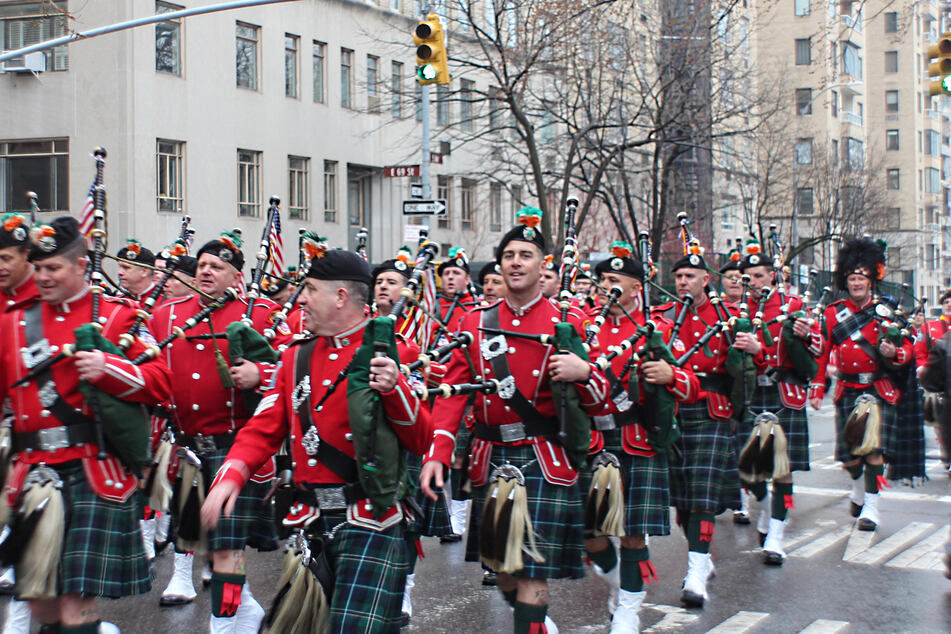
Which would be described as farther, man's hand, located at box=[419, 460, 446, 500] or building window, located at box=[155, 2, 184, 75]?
building window, located at box=[155, 2, 184, 75]

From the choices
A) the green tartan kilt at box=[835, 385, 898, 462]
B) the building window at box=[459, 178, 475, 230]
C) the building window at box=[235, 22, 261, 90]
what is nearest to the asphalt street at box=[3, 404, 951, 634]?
the green tartan kilt at box=[835, 385, 898, 462]

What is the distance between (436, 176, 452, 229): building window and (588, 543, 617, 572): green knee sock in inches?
1003

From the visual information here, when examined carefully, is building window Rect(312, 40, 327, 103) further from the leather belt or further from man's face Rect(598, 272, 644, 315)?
the leather belt

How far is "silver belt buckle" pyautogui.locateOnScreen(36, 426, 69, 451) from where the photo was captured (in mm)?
4875

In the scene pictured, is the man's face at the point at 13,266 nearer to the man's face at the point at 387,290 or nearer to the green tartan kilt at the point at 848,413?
the man's face at the point at 387,290


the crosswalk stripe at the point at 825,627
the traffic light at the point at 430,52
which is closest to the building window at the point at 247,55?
the traffic light at the point at 430,52

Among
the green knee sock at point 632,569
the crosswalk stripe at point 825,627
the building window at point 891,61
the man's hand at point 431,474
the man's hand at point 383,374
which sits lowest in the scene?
the crosswalk stripe at point 825,627

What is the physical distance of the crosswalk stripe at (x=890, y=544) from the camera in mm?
8125

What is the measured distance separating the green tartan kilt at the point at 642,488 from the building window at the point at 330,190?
22117 mm

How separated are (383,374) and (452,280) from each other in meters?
5.85

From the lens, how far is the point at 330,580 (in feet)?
14.2

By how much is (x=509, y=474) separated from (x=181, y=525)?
6.98 ft

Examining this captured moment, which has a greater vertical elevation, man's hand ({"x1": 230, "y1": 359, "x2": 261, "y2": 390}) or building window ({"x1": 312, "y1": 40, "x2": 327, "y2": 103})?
building window ({"x1": 312, "y1": 40, "x2": 327, "y2": 103})

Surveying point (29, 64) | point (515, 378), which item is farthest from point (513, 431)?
point (29, 64)
